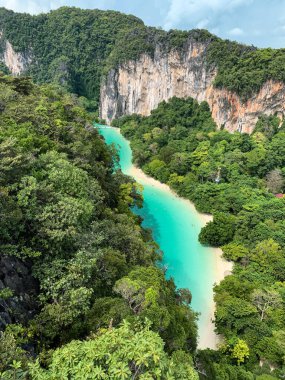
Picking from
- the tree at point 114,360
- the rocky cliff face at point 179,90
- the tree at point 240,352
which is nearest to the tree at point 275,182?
the rocky cliff face at point 179,90

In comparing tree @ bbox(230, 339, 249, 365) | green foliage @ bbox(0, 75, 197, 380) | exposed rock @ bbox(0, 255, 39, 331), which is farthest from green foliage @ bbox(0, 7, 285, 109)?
exposed rock @ bbox(0, 255, 39, 331)

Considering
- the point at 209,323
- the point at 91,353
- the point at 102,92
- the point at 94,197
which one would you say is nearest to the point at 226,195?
the point at 209,323

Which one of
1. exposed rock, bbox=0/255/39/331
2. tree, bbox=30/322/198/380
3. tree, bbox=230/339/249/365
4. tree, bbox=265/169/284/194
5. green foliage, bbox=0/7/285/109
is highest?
green foliage, bbox=0/7/285/109

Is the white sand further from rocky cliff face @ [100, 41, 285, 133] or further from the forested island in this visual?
rocky cliff face @ [100, 41, 285, 133]

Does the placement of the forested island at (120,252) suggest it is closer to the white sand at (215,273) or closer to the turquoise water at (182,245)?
the white sand at (215,273)

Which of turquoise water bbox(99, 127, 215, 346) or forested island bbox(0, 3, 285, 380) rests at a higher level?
forested island bbox(0, 3, 285, 380)

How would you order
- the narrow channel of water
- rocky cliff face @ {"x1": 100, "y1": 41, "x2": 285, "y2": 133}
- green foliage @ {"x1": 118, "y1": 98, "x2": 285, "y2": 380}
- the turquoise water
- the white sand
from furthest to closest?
rocky cliff face @ {"x1": 100, "y1": 41, "x2": 285, "y2": 133} < the turquoise water < the narrow channel of water < the white sand < green foliage @ {"x1": 118, "y1": 98, "x2": 285, "y2": 380}

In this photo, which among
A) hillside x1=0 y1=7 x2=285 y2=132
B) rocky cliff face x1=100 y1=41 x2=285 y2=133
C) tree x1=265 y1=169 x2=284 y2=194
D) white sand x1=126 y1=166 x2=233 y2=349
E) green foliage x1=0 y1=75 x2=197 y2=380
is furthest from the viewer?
hillside x1=0 y1=7 x2=285 y2=132
